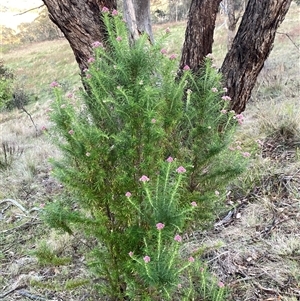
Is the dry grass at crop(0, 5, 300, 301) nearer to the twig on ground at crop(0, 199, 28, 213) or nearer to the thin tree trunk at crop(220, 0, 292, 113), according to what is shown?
the twig on ground at crop(0, 199, 28, 213)

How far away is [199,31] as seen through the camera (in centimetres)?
356

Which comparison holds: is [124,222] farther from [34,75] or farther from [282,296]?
[34,75]

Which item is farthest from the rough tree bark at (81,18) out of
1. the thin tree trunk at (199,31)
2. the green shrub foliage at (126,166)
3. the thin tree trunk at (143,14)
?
the thin tree trunk at (143,14)

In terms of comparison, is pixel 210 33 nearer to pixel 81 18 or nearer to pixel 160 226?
pixel 81 18

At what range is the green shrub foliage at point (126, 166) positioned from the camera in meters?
1.68

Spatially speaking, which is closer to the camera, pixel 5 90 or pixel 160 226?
pixel 160 226

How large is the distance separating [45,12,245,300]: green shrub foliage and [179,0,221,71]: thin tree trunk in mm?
1647

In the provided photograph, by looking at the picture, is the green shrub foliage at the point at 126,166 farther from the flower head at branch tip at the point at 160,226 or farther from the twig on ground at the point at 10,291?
the twig on ground at the point at 10,291

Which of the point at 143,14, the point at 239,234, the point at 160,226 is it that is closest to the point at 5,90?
the point at 143,14

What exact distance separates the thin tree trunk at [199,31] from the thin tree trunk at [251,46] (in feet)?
0.96

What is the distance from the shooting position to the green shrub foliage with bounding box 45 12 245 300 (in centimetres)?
168

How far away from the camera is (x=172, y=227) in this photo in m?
1.68

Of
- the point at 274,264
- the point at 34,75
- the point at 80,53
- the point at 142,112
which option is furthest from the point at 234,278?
the point at 34,75

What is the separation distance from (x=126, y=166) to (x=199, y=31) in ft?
6.93
